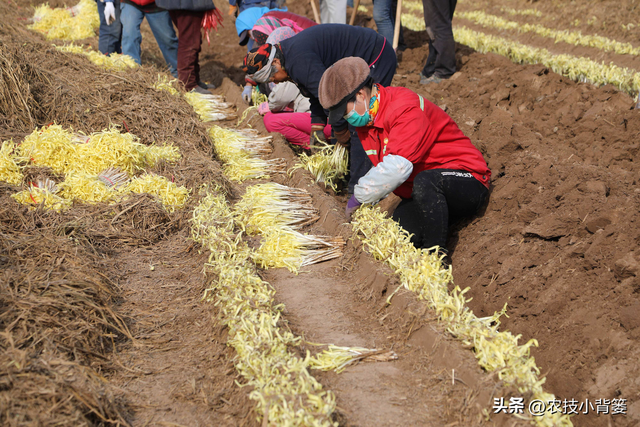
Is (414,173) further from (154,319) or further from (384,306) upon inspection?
(154,319)

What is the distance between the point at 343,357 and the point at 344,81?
1.79 meters

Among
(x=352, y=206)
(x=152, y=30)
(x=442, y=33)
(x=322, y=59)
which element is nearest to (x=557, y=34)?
(x=442, y=33)

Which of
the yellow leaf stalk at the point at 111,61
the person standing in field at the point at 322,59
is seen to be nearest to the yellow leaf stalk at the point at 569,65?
the person standing in field at the point at 322,59

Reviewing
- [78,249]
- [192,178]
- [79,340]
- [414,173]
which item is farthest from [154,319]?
[414,173]

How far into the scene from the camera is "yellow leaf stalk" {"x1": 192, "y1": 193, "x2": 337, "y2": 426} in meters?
2.20

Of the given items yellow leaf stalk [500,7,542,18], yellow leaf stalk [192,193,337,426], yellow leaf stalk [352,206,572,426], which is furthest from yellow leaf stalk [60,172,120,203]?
yellow leaf stalk [500,7,542,18]

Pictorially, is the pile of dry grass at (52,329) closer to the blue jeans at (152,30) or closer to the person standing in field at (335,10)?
the blue jeans at (152,30)

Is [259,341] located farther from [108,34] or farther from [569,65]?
[108,34]

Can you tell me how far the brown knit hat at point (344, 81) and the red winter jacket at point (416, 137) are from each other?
26 centimetres

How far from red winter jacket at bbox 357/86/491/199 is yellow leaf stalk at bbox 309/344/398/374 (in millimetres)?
1323

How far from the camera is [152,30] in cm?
760

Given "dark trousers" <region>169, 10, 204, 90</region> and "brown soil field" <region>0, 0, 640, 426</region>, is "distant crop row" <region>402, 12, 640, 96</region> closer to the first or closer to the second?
"brown soil field" <region>0, 0, 640, 426</region>

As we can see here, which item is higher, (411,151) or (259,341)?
(411,151)

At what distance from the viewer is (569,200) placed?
3.64 metres
